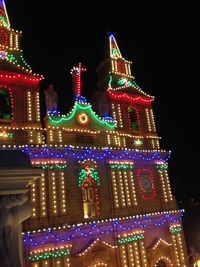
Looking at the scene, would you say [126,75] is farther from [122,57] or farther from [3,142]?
[3,142]

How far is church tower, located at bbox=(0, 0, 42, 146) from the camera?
15.4 meters

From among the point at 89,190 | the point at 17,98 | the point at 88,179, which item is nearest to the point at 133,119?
the point at 88,179

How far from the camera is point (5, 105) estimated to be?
16047 millimetres

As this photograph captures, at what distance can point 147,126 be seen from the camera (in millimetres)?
20656

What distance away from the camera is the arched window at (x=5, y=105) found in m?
15.8

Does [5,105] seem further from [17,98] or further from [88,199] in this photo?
[88,199]

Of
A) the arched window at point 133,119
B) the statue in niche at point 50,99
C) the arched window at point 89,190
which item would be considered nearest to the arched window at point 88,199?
the arched window at point 89,190

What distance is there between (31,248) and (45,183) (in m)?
3.35

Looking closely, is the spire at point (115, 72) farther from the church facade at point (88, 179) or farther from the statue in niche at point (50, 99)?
the statue in niche at point (50, 99)

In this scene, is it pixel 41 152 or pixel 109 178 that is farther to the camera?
pixel 109 178

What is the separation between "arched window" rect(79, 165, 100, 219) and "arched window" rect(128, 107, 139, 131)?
520 cm

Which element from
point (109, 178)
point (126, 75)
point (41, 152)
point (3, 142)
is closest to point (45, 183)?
point (41, 152)

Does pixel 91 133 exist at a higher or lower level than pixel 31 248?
higher

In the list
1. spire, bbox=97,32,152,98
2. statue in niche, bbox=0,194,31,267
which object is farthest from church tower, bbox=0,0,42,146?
statue in niche, bbox=0,194,31,267
